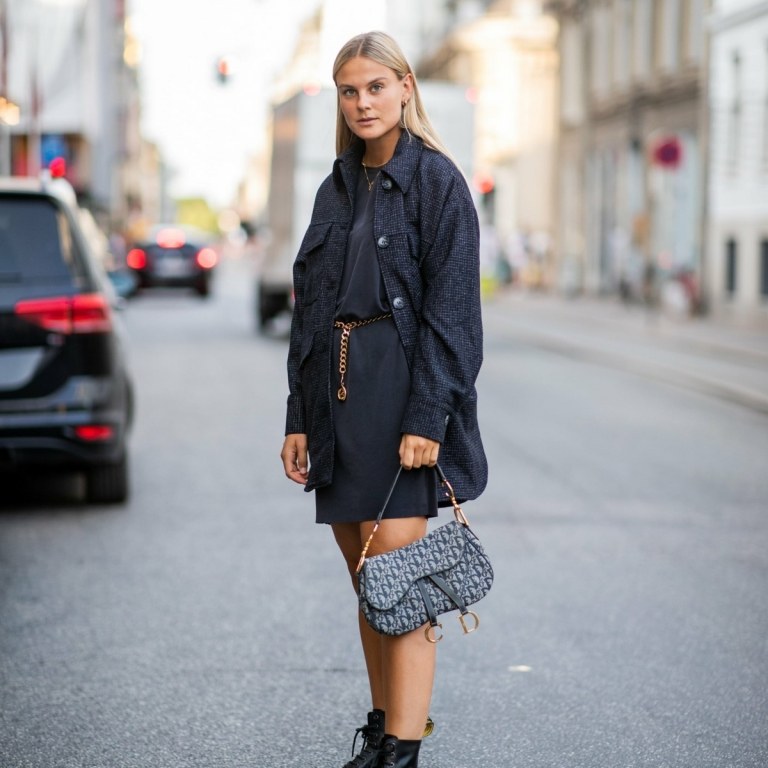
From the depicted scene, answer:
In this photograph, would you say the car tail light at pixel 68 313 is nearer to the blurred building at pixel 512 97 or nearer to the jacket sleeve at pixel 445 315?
the jacket sleeve at pixel 445 315

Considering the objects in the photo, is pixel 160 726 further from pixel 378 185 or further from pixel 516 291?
pixel 516 291

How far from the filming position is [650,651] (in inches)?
221

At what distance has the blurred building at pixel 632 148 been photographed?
3247 cm

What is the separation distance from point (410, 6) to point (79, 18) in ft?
143

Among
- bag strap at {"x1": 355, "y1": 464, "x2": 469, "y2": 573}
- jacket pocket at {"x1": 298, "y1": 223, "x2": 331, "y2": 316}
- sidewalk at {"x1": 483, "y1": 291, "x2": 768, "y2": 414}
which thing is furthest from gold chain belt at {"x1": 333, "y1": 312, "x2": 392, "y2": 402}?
sidewalk at {"x1": 483, "y1": 291, "x2": 768, "y2": 414}

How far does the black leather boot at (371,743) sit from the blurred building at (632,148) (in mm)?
23058

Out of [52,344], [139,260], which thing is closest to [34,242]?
[52,344]

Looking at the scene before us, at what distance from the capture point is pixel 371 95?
3.78 meters

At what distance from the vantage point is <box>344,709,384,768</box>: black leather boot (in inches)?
153

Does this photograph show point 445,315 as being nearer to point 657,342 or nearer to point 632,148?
point 657,342

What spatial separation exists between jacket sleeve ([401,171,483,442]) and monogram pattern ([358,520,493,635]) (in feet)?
0.88

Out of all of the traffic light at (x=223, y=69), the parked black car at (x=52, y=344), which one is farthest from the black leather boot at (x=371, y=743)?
the traffic light at (x=223, y=69)

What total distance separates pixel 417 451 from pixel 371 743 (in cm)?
81

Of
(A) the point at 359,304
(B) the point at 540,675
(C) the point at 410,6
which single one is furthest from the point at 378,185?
(C) the point at 410,6
